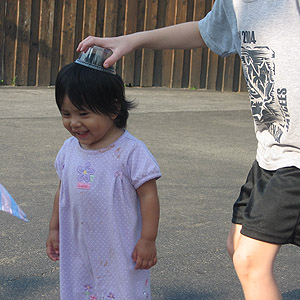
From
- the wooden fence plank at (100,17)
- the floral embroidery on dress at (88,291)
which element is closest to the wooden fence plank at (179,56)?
the wooden fence plank at (100,17)

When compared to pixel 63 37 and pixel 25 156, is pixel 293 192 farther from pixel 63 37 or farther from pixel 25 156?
pixel 63 37

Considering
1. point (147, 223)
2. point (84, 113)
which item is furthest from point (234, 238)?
point (84, 113)

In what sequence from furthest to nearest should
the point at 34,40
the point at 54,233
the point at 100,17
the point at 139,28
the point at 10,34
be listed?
the point at 139,28, the point at 100,17, the point at 34,40, the point at 10,34, the point at 54,233

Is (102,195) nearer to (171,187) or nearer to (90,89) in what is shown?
(90,89)

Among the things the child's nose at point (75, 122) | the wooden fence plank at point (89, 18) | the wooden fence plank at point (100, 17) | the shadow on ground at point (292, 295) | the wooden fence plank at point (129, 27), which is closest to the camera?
the child's nose at point (75, 122)

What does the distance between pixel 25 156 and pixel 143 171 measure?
4.04 m

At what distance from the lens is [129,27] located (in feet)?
38.9

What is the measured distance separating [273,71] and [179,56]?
9.82 meters

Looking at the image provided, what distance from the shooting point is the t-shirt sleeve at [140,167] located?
2676 mm

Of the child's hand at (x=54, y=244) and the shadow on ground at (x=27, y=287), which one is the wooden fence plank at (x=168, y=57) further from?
the child's hand at (x=54, y=244)

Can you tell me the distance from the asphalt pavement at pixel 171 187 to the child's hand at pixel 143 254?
33.4 inches

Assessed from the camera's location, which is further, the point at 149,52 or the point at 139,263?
the point at 149,52

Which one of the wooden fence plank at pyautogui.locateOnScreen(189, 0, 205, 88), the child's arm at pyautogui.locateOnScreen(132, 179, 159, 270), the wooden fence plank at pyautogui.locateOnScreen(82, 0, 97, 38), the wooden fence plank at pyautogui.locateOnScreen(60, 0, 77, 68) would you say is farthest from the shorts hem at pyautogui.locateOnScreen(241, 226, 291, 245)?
the wooden fence plank at pyautogui.locateOnScreen(189, 0, 205, 88)

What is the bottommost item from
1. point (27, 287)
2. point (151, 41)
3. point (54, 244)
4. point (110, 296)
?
point (27, 287)
